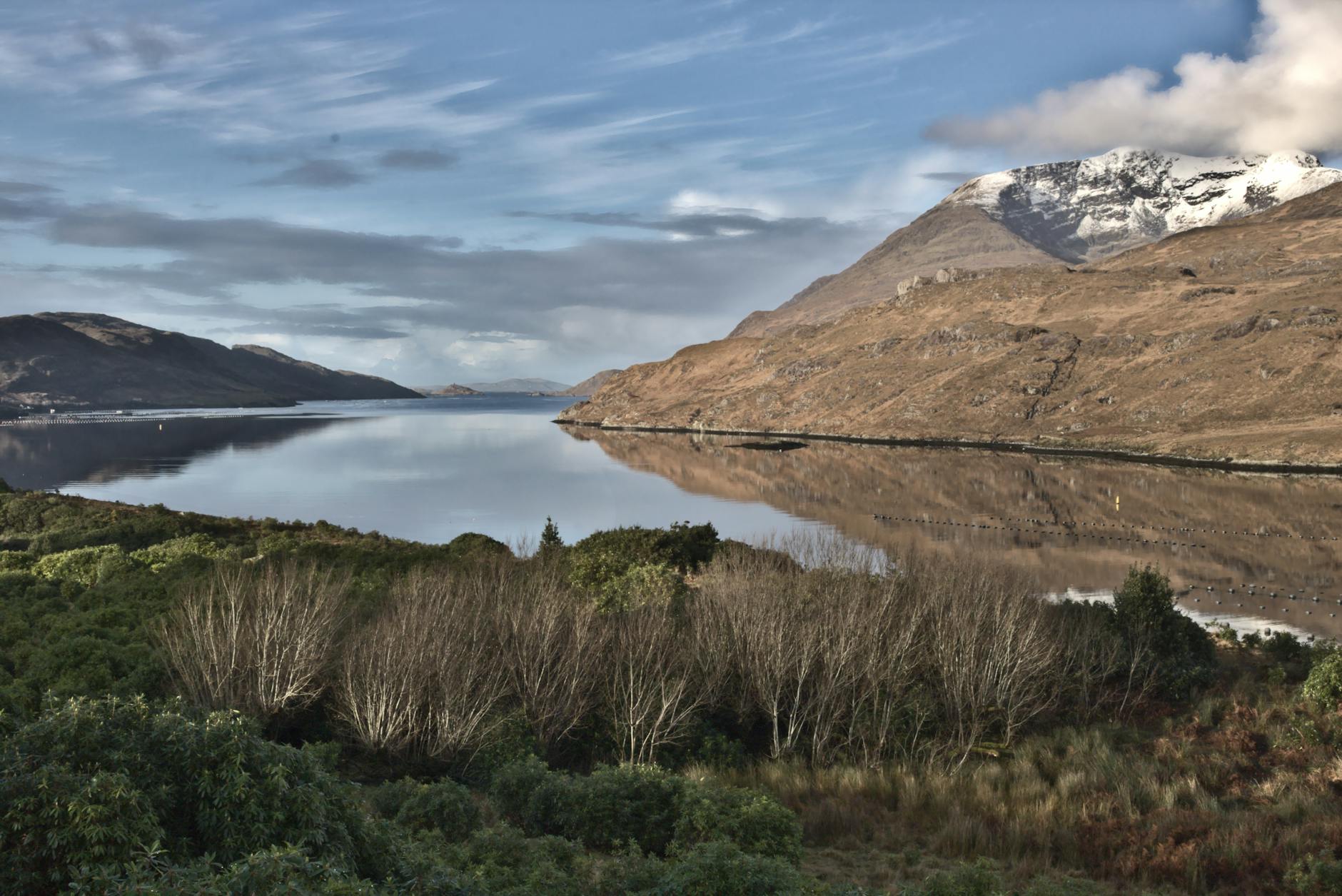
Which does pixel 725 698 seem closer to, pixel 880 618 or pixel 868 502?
pixel 880 618

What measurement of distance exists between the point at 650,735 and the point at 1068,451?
403ft

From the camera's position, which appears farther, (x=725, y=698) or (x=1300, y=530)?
(x=1300, y=530)

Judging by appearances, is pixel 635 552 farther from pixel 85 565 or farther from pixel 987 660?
pixel 85 565

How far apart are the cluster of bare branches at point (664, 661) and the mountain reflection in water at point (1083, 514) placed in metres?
10.6

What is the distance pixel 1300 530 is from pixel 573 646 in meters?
64.6

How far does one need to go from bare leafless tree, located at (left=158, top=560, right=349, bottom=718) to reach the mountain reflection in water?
89.0 feet

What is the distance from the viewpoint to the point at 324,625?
2405 cm

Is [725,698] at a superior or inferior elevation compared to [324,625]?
inferior

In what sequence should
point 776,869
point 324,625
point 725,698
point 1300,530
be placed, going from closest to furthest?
point 776,869, point 324,625, point 725,698, point 1300,530

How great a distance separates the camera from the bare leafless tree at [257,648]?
21.8 meters

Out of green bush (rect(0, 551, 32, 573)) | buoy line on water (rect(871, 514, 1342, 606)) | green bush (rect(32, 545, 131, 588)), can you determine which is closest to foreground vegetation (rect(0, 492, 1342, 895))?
green bush (rect(32, 545, 131, 588))

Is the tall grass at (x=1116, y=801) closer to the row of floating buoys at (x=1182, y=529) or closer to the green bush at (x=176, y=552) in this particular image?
the green bush at (x=176, y=552)

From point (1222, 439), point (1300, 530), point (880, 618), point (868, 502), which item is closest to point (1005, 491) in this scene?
point (868, 502)

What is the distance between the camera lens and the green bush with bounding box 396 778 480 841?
16.8 m
